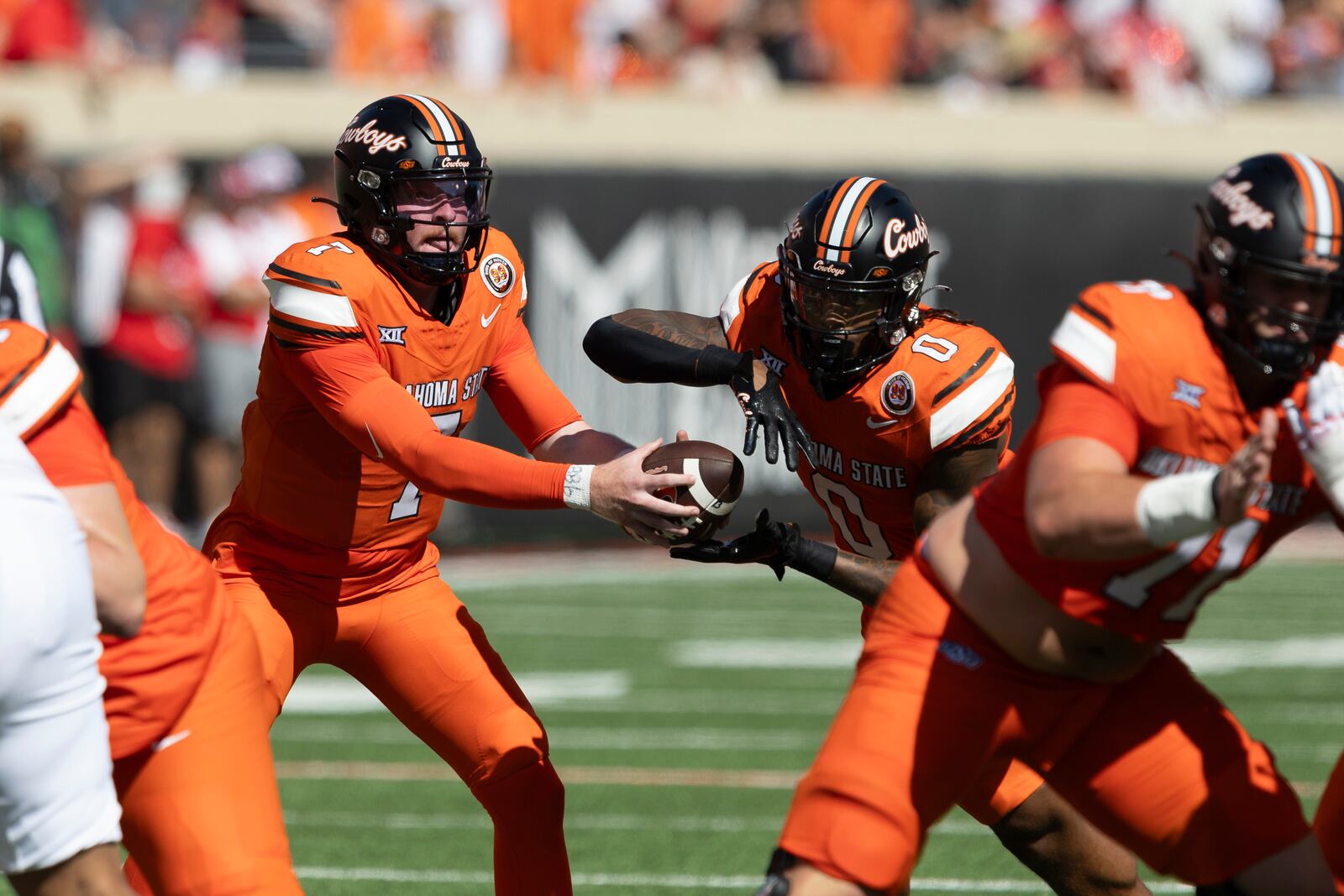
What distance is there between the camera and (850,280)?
14.2 ft

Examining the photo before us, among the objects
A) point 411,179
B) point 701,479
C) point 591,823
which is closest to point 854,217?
point 701,479

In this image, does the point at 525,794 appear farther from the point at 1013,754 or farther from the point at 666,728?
the point at 666,728

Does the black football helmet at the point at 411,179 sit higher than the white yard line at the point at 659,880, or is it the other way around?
the black football helmet at the point at 411,179

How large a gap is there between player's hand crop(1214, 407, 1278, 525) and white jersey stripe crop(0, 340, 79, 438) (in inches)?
73.1

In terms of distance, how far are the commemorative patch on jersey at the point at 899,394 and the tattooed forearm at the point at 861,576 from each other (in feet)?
1.14

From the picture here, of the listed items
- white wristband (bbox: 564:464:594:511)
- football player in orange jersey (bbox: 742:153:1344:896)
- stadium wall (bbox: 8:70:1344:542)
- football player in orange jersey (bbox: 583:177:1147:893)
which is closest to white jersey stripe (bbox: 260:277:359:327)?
white wristband (bbox: 564:464:594:511)

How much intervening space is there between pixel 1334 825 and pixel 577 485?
1655mm

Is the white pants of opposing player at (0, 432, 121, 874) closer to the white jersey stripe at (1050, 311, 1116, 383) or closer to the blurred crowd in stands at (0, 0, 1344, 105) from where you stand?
the white jersey stripe at (1050, 311, 1116, 383)

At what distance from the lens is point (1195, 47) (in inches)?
612

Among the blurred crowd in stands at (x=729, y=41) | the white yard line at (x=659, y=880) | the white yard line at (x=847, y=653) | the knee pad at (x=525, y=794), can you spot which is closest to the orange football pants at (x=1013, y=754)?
the knee pad at (x=525, y=794)

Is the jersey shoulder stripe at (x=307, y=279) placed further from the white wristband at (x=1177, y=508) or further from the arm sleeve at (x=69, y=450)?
the white wristband at (x=1177, y=508)

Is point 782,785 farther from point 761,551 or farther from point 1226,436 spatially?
Answer: point 1226,436

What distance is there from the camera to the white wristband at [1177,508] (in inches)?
123

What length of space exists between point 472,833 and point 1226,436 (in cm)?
349
